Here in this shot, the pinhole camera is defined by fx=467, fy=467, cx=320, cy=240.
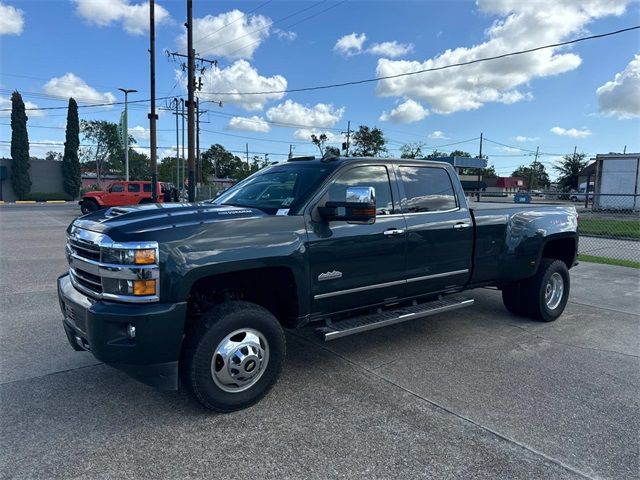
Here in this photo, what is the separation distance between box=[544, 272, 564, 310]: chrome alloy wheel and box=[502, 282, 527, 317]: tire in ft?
1.00

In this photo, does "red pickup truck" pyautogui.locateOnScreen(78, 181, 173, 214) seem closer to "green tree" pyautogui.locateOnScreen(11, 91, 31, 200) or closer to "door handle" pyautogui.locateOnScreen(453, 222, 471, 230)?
"door handle" pyautogui.locateOnScreen(453, 222, 471, 230)

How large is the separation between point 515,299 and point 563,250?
43.3 inches

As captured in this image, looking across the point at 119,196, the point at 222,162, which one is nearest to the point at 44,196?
the point at 119,196

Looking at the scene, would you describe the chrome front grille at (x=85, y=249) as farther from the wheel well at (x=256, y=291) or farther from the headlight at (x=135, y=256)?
the wheel well at (x=256, y=291)

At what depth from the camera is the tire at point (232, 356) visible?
3.24m

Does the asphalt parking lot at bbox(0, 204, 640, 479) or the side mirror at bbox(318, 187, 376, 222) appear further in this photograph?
the side mirror at bbox(318, 187, 376, 222)

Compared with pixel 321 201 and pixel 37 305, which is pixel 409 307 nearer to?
pixel 321 201

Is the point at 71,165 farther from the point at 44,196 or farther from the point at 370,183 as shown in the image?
the point at 370,183

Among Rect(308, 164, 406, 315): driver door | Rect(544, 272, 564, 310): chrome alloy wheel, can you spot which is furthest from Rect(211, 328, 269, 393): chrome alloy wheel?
Rect(544, 272, 564, 310): chrome alloy wheel

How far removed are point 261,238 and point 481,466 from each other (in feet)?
6.84

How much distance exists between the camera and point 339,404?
11.8ft

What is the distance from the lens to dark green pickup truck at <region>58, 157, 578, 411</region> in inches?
121

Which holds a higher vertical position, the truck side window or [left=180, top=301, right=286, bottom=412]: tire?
Answer: the truck side window

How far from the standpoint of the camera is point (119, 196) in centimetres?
2430
